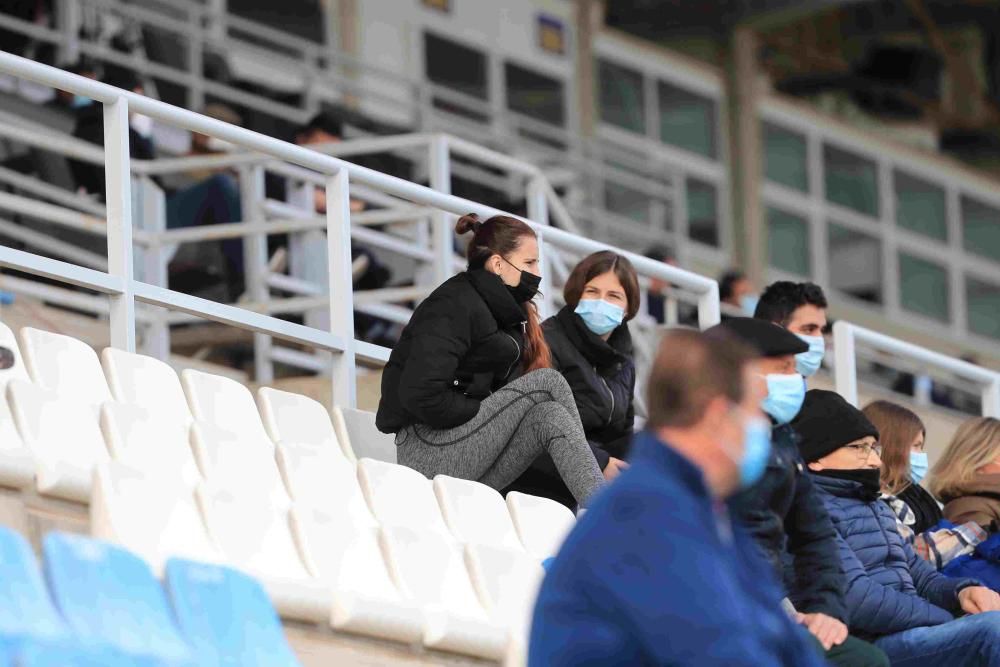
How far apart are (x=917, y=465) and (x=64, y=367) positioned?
278cm

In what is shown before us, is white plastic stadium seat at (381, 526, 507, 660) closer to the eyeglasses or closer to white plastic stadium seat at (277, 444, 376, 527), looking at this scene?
white plastic stadium seat at (277, 444, 376, 527)

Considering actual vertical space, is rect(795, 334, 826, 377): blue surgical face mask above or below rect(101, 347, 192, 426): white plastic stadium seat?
above

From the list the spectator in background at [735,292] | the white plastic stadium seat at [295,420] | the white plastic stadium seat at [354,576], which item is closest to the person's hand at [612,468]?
the white plastic stadium seat at [295,420]

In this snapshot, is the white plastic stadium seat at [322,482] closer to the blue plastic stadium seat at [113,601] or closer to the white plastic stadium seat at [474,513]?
the white plastic stadium seat at [474,513]

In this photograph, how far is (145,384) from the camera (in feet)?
17.6

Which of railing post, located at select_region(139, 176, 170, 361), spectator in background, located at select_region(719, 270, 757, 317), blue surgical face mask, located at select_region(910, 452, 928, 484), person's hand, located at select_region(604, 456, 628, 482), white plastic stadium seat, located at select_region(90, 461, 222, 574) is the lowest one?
white plastic stadium seat, located at select_region(90, 461, 222, 574)

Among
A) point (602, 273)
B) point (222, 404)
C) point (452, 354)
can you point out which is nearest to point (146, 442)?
point (222, 404)

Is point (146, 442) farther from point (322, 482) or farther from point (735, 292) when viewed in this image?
point (735, 292)

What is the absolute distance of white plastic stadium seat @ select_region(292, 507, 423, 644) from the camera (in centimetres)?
465

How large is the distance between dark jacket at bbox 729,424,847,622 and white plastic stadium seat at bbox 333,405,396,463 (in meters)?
1.52

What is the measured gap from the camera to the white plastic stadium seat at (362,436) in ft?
19.3

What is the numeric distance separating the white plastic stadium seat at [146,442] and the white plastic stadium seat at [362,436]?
822mm

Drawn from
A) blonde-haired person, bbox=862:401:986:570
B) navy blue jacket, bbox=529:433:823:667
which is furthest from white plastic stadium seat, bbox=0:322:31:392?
blonde-haired person, bbox=862:401:986:570

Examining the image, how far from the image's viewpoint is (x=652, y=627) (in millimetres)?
3037
